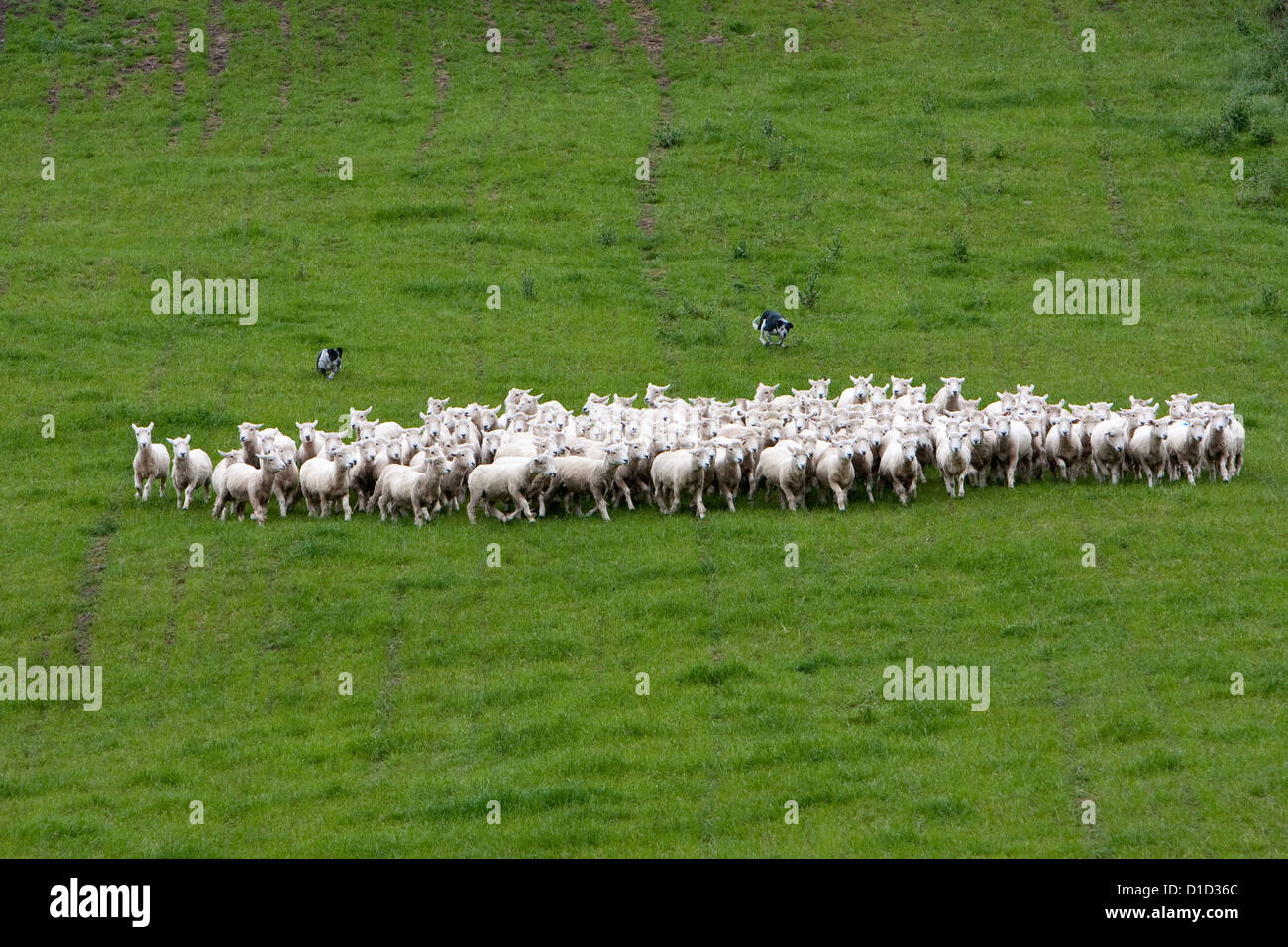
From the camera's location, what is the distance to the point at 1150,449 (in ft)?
84.1

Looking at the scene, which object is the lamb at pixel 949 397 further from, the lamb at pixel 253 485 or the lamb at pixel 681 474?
the lamb at pixel 253 485

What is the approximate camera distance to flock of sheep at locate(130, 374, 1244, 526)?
24.5 m

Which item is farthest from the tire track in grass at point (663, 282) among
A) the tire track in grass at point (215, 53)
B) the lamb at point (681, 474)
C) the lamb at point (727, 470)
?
the tire track in grass at point (215, 53)

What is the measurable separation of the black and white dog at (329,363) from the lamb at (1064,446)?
47.4 feet

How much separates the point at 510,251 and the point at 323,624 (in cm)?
2054

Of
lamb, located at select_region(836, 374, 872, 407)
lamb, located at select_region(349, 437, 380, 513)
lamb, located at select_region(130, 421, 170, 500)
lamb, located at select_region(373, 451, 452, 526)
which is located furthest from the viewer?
lamb, located at select_region(836, 374, 872, 407)

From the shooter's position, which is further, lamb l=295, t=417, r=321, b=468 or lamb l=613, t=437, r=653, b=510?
lamb l=295, t=417, r=321, b=468

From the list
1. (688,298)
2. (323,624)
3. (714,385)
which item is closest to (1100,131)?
(688,298)

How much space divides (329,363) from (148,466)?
706 centimetres

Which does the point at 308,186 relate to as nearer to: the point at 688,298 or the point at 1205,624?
the point at 688,298

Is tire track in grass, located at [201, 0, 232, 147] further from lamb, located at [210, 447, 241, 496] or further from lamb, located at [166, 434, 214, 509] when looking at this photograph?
lamb, located at [210, 447, 241, 496]

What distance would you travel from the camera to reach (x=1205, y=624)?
19.5 meters

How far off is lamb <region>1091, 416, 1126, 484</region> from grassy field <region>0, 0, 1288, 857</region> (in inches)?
31.8

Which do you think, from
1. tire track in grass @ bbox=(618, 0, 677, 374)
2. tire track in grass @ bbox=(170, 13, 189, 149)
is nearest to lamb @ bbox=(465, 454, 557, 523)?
tire track in grass @ bbox=(618, 0, 677, 374)
